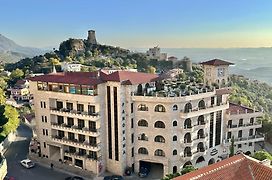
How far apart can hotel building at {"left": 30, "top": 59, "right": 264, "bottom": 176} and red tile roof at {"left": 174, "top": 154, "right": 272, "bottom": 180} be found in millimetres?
21280

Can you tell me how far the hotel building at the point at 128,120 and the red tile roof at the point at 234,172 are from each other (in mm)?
21280

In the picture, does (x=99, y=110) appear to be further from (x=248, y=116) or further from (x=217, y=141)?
(x=248, y=116)

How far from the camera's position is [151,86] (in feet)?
166

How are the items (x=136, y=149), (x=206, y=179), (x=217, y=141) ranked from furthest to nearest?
(x=217, y=141), (x=136, y=149), (x=206, y=179)

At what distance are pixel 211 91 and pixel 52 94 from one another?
2378 cm

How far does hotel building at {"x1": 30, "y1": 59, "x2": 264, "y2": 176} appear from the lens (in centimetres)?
4728

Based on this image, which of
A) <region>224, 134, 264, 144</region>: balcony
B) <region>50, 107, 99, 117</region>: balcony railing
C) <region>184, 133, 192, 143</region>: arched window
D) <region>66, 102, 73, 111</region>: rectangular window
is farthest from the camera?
<region>224, 134, 264, 144</region>: balcony

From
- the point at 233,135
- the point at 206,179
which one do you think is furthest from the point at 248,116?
the point at 206,179

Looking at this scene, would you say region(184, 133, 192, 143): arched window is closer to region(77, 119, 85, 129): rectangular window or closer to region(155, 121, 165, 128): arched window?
region(155, 121, 165, 128): arched window

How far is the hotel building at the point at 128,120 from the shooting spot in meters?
47.3

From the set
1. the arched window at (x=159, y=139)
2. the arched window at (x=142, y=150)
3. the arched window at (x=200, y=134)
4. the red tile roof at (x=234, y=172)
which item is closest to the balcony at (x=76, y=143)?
the arched window at (x=142, y=150)

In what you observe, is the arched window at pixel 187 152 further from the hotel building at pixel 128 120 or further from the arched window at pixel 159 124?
the arched window at pixel 159 124

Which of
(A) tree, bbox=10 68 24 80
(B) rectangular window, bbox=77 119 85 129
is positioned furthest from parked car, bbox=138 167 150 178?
(A) tree, bbox=10 68 24 80

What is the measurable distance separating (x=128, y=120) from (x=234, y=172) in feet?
82.9
